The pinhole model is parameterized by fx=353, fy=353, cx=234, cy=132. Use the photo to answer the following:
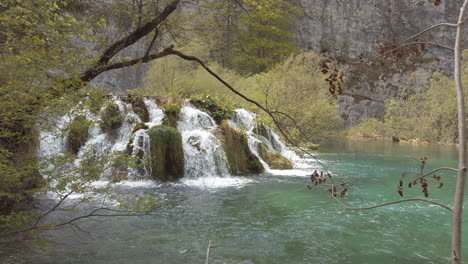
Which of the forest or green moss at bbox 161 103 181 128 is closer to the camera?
the forest

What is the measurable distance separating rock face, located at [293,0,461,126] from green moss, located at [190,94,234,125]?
26461mm

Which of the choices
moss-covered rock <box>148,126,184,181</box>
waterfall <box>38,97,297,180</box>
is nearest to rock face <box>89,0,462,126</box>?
waterfall <box>38,97,297,180</box>

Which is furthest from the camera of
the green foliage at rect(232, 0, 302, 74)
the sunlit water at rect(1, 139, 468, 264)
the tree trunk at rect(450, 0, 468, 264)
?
the green foliage at rect(232, 0, 302, 74)

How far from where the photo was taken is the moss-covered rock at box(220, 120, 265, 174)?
38.6 ft

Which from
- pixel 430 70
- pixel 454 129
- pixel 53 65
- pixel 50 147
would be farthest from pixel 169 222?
pixel 430 70

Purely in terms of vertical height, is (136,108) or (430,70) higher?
(430,70)

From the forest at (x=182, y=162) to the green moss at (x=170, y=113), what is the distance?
59 mm

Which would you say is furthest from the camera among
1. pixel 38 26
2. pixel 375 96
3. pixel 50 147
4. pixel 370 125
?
pixel 375 96

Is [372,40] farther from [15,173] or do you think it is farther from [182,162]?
[15,173]

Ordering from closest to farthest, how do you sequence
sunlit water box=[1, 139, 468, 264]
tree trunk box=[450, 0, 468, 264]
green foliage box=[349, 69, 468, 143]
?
tree trunk box=[450, 0, 468, 264] → sunlit water box=[1, 139, 468, 264] → green foliage box=[349, 69, 468, 143]

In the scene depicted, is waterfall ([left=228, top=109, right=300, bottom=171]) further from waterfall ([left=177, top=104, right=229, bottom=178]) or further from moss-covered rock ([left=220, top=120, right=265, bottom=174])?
waterfall ([left=177, top=104, right=229, bottom=178])

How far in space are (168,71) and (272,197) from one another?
1172cm

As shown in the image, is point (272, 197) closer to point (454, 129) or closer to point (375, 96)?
point (454, 129)

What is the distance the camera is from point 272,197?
8.52 metres
